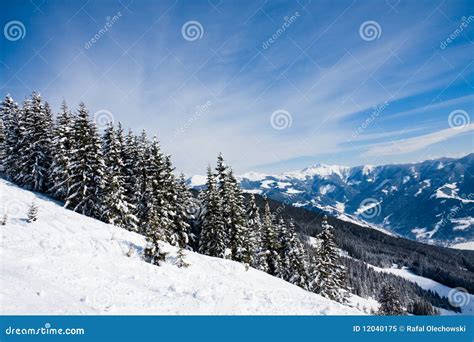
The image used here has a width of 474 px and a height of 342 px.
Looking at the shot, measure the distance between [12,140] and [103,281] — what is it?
38.1m

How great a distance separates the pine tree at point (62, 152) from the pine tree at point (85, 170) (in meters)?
0.60

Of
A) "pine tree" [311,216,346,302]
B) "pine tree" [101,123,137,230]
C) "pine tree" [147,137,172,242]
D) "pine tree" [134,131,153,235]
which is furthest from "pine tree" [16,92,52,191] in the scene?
"pine tree" [311,216,346,302]

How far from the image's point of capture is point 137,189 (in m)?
37.5

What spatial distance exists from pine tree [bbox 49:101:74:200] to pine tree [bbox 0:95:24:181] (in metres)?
7.41

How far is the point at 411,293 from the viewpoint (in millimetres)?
169125

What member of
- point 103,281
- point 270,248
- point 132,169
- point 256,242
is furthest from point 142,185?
point 103,281

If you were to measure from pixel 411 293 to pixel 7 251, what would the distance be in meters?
199

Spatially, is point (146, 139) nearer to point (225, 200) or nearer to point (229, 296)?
point (225, 200)

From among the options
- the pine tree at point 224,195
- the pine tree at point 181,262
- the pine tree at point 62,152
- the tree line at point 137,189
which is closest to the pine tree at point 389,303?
the tree line at point 137,189

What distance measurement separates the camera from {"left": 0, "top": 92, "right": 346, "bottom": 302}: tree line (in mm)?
34250

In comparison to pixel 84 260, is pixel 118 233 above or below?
above

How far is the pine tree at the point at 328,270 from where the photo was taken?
1479 inches

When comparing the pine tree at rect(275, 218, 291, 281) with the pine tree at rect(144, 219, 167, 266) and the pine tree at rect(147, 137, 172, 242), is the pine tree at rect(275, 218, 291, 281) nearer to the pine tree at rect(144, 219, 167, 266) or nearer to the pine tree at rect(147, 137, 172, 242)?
the pine tree at rect(147, 137, 172, 242)
